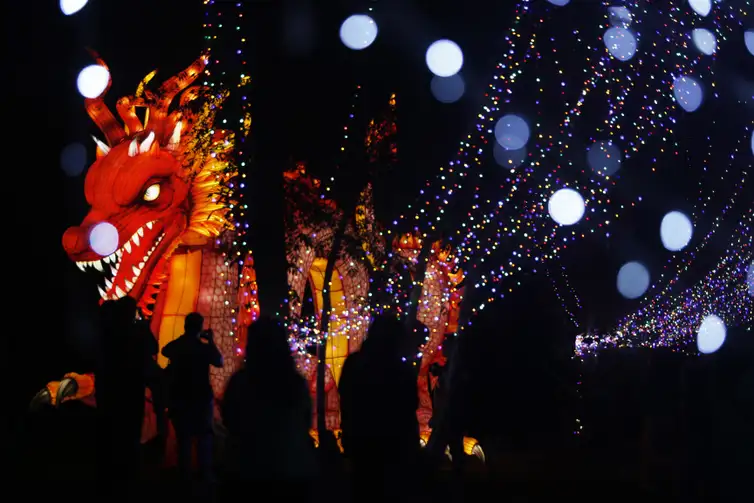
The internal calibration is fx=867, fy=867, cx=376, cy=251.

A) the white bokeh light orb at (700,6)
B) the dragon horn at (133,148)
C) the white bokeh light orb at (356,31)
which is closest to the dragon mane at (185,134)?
the dragon horn at (133,148)

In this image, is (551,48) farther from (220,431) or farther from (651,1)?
(220,431)

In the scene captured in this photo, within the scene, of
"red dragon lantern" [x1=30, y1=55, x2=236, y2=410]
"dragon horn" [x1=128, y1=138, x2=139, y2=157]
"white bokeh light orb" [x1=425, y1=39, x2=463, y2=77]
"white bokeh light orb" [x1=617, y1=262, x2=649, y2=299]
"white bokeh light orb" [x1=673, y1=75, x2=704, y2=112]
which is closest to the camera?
"white bokeh light orb" [x1=425, y1=39, x2=463, y2=77]

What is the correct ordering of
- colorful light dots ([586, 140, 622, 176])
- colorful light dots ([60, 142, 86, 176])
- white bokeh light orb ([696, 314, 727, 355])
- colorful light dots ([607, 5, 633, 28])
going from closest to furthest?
1. colorful light dots ([607, 5, 633, 28])
2. colorful light dots ([586, 140, 622, 176])
3. colorful light dots ([60, 142, 86, 176])
4. white bokeh light orb ([696, 314, 727, 355])

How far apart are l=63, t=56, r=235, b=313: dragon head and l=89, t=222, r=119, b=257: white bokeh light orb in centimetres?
5

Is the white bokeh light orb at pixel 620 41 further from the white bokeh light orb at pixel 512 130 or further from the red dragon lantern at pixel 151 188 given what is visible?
the red dragon lantern at pixel 151 188

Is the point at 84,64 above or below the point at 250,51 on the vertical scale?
above

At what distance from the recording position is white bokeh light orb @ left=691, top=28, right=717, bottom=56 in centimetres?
1301

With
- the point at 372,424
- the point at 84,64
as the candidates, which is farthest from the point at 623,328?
the point at 372,424

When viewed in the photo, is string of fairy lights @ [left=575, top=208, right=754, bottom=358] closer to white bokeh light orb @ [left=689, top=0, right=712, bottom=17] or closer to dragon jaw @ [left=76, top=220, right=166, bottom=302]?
white bokeh light orb @ [left=689, top=0, right=712, bottom=17]

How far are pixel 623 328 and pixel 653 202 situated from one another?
43.5 feet

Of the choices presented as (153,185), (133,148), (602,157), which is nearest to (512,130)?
(602,157)

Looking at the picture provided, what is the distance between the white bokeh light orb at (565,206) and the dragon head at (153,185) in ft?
19.6

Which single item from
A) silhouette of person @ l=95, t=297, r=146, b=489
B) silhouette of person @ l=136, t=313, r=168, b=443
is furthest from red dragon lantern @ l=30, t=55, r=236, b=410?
silhouette of person @ l=95, t=297, r=146, b=489

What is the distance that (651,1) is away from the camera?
13.1 m
